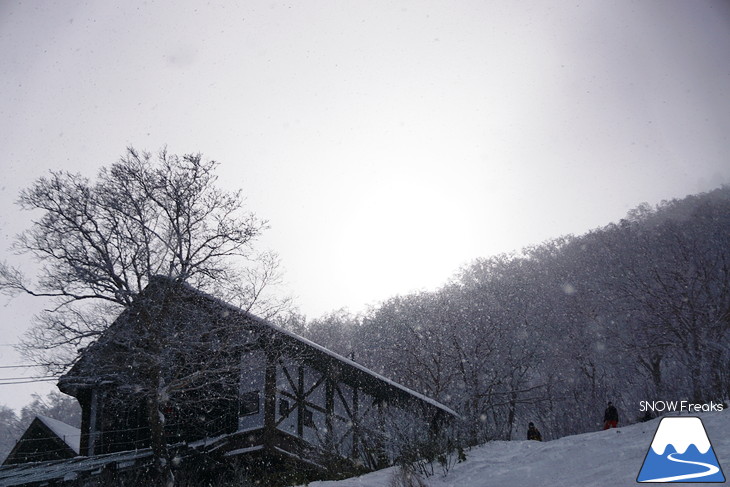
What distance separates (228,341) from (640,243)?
29.9 m

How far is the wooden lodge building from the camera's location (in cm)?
1108

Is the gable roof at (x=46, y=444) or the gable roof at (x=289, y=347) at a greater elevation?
the gable roof at (x=289, y=347)

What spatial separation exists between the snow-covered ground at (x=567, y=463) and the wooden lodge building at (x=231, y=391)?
1.60 meters

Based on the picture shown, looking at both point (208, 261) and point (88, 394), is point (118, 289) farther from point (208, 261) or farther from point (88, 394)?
point (88, 394)

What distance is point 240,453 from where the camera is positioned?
12312 mm

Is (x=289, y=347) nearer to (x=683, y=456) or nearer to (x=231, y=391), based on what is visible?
(x=231, y=391)

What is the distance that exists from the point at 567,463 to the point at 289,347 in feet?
27.6

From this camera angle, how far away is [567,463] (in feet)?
25.9

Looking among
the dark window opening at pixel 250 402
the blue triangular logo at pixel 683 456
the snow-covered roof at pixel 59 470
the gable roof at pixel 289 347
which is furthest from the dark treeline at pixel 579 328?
the blue triangular logo at pixel 683 456

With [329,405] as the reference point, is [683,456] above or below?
below

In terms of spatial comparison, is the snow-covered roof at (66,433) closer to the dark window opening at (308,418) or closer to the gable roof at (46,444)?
the gable roof at (46,444)

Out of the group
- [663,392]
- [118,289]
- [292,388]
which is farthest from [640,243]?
[118,289]

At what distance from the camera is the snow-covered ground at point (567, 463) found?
6.54 metres

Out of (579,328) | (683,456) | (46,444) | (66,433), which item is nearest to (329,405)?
(683,456)
